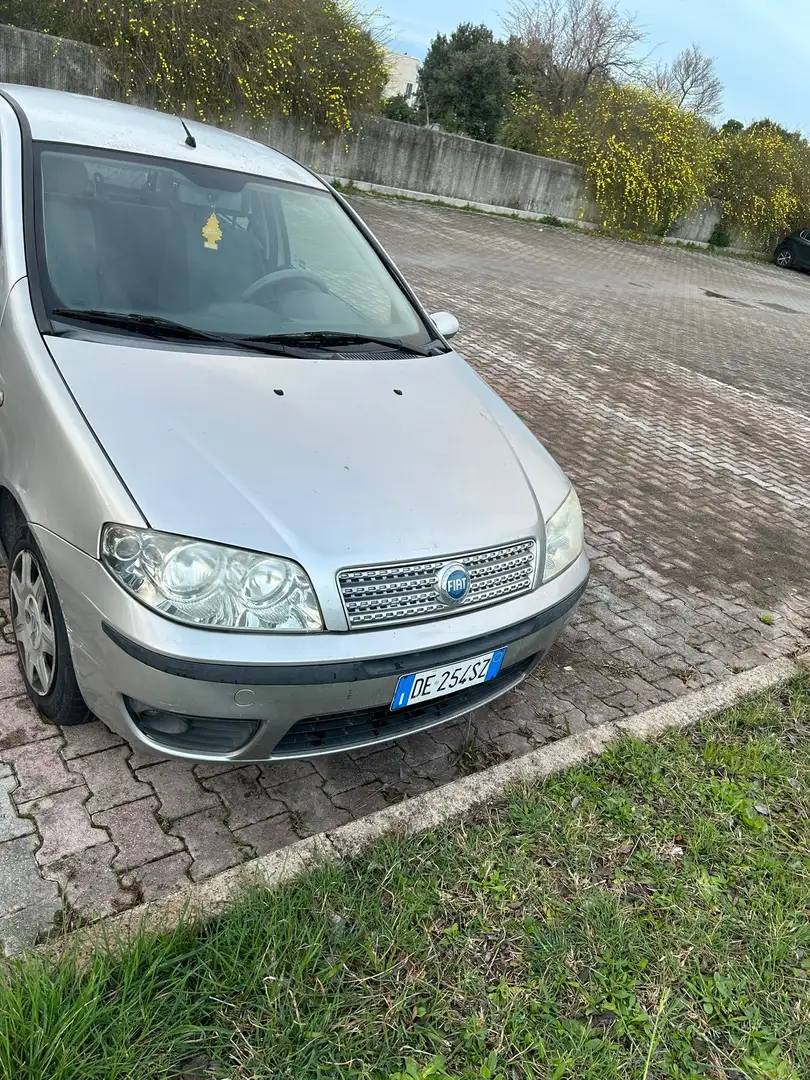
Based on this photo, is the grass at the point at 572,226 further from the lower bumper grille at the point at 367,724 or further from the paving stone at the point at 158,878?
the paving stone at the point at 158,878

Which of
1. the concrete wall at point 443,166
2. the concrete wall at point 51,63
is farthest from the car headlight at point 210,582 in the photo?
the concrete wall at point 443,166

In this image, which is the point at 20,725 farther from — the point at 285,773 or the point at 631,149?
the point at 631,149

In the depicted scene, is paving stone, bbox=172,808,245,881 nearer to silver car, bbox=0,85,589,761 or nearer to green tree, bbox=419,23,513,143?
silver car, bbox=0,85,589,761

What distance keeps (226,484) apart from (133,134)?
1.96 meters

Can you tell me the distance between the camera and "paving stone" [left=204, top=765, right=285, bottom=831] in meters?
2.46

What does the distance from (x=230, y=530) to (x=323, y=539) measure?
0.85ft

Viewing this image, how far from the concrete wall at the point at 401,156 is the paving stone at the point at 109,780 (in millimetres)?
14519

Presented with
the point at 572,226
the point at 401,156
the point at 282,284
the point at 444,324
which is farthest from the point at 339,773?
the point at 572,226

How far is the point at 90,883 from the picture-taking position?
7.00 ft

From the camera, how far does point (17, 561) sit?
259cm

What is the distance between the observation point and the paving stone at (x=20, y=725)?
8.32 feet

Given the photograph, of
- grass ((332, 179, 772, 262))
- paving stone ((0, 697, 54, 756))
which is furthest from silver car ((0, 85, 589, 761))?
grass ((332, 179, 772, 262))

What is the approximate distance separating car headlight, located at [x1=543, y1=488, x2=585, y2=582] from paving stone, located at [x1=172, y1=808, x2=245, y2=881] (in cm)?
133

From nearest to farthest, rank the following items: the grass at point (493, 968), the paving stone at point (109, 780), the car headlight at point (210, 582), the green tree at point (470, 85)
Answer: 1. the grass at point (493, 968)
2. the car headlight at point (210, 582)
3. the paving stone at point (109, 780)
4. the green tree at point (470, 85)
